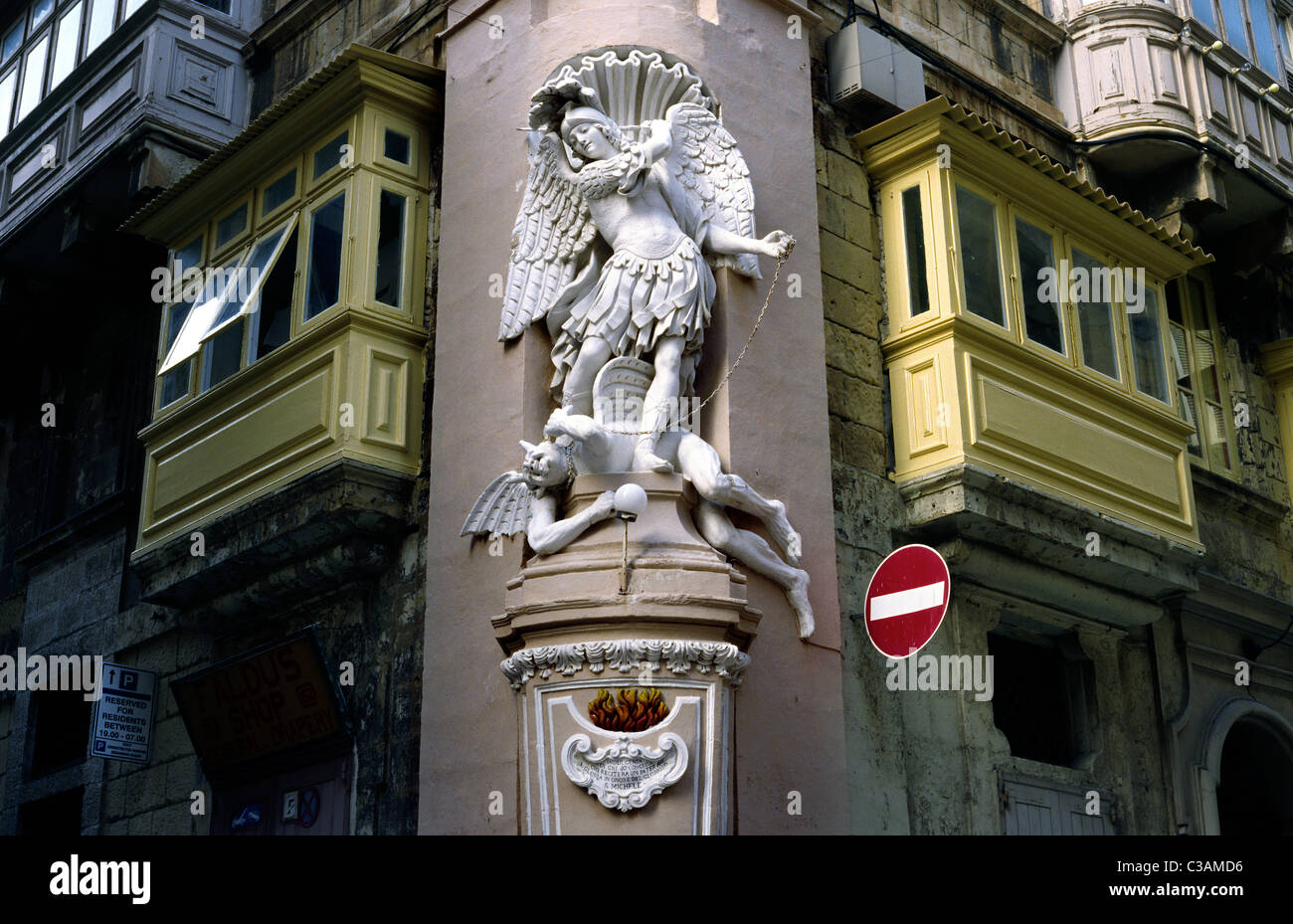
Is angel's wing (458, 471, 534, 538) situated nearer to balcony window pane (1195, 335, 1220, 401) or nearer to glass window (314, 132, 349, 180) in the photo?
glass window (314, 132, 349, 180)

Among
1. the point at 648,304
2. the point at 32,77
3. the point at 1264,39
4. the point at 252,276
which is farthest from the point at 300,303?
the point at 1264,39

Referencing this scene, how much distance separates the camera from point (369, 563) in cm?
1143

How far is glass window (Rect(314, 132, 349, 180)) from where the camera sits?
12281 millimetres

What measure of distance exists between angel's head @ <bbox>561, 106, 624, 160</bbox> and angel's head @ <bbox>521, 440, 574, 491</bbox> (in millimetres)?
1981

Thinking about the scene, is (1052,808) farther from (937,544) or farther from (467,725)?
(467,725)

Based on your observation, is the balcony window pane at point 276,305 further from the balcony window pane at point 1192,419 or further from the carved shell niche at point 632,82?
the balcony window pane at point 1192,419

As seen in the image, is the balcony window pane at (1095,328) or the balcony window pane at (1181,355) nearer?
the balcony window pane at (1095,328)

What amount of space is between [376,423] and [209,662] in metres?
2.88

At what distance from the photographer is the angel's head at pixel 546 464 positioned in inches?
375

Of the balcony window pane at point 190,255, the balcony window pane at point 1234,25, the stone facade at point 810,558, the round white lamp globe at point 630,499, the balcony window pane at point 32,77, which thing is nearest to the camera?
the round white lamp globe at point 630,499

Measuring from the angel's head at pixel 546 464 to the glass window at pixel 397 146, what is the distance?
350 centimetres

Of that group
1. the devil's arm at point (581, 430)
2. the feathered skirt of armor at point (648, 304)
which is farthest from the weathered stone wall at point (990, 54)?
the devil's arm at point (581, 430)

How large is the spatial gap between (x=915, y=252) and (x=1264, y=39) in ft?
22.5

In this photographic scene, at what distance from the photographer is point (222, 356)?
42.5 ft
